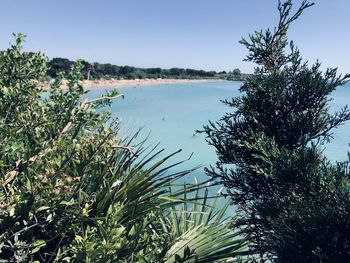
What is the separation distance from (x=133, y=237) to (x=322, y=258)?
8.54ft

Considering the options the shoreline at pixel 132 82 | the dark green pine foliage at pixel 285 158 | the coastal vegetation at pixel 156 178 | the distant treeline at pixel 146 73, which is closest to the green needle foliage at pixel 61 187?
the coastal vegetation at pixel 156 178

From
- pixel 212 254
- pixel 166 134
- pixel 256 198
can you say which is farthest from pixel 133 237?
pixel 166 134

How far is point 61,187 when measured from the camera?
1975mm

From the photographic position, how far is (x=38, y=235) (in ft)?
7.86

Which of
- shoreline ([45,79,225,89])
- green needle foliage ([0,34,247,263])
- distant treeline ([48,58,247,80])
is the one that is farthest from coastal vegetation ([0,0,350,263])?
distant treeline ([48,58,247,80])

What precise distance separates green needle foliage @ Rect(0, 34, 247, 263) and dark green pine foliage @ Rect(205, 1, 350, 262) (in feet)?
4.57

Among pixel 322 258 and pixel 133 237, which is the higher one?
pixel 133 237

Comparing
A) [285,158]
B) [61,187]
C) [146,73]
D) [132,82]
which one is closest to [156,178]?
[61,187]

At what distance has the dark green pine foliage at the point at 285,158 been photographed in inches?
165

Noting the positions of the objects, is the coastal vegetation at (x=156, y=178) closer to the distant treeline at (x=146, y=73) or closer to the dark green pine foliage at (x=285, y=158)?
the dark green pine foliage at (x=285, y=158)

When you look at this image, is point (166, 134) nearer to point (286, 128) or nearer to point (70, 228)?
point (286, 128)

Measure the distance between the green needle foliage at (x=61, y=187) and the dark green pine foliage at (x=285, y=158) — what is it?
1.39 metres

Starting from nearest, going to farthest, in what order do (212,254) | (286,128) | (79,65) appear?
(79,65), (212,254), (286,128)

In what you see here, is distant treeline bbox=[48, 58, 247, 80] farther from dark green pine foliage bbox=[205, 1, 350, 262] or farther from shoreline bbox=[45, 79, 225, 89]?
dark green pine foliage bbox=[205, 1, 350, 262]
